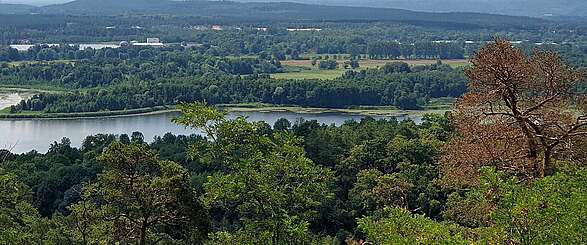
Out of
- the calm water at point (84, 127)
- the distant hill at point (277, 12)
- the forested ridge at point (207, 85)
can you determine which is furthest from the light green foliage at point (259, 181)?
the distant hill at point (277, 12)

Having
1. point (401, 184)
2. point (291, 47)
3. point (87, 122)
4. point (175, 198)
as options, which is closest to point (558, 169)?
point (175, 198)

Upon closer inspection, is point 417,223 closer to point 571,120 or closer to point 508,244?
point 508,244

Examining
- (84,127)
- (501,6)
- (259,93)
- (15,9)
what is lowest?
(84,127)

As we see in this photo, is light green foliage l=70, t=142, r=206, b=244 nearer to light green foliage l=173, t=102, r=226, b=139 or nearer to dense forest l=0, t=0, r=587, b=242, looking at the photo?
dense forest l=0, t=0, r=587, b=242

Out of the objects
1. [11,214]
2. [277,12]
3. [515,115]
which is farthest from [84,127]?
[277,12]

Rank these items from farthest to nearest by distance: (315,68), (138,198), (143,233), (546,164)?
(315,68) < (143,233) < (138,198) < (546,164)

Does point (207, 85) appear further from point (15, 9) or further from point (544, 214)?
point (15, 9)

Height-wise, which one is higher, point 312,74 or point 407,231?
point 407,231
